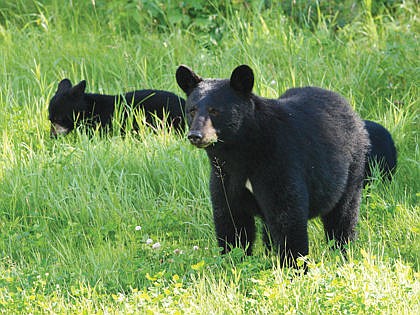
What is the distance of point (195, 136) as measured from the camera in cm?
416

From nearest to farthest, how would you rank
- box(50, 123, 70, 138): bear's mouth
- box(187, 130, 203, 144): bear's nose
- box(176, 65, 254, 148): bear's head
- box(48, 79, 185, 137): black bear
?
box(187, 130, 203, 144): bear's nose
box(176, 65, 254, 148): bear's head
box(50, 123, 70, 138): bear's mouth
box(48, 79, 185, 137): black bear

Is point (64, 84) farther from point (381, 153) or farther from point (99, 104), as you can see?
point (381, 153)

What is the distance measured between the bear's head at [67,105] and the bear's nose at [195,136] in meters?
3.25

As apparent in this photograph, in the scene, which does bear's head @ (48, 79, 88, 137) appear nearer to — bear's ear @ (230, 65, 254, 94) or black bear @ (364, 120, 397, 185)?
black bear @ (364, 120, 397, 185)

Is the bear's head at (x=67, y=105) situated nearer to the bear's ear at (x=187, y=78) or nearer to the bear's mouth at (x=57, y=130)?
the bear's mouth at (x=57, y=130)

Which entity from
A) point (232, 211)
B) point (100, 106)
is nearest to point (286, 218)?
point (232, 211)

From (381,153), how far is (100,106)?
303 cm

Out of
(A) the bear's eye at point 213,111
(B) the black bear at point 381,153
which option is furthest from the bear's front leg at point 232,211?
(B) the black bear at point 381,153

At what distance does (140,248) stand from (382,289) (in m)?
1.79

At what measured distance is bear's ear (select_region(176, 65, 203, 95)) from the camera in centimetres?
455

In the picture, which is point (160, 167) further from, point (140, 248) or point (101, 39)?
point (101, 39)

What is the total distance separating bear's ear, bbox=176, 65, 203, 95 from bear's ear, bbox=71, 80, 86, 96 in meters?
2.98

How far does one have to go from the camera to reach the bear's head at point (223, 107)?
4.34 m

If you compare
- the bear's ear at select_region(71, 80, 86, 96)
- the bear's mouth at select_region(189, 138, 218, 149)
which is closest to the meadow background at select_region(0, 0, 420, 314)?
the bear's ear at select_region(71, 80, 86, 96)
